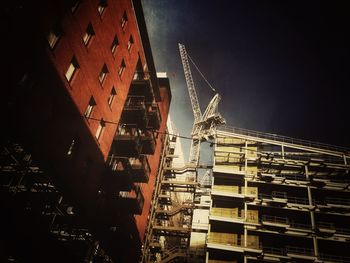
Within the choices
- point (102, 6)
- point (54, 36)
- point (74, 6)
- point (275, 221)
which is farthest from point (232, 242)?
point (74, 6)

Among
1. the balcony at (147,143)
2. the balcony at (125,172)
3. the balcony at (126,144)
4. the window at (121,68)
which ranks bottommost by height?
the balcony at (125,172)

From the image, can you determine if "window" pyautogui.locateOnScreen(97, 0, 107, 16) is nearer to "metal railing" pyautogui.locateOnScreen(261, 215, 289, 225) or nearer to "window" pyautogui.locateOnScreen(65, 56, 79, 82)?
"window" pyautogui.locateOnScreen(65, 56, 79, 82)

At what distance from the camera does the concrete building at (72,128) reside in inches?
554

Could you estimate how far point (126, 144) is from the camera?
80.2ft

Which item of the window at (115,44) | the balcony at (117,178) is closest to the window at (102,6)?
the window at (115,44)

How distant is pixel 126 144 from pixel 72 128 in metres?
6.65

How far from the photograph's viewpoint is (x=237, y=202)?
34.2 metres

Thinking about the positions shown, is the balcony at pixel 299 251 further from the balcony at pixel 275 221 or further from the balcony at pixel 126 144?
the balcony at pixel 126 144

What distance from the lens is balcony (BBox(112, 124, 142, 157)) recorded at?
78.9 ft

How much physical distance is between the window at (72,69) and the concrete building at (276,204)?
1679 cm

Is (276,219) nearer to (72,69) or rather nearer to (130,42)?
(130,42)

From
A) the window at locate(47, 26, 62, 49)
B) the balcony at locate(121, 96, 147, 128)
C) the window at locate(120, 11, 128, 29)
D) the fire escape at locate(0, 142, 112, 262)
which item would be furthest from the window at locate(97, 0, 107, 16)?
the fire escape at locate(0, 142, 112, 262)

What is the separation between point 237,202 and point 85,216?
63.2ft

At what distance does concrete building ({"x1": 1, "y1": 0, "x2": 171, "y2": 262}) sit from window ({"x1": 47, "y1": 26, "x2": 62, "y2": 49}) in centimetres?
6
